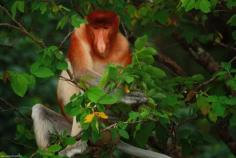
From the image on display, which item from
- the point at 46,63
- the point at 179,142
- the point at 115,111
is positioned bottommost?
the point at 179,142

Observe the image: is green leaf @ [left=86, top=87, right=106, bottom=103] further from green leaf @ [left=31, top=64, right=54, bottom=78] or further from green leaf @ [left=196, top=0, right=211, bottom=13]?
green leaf @ [left=196, top=0, right=211, bottom=13]

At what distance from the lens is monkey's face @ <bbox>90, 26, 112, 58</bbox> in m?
4.93

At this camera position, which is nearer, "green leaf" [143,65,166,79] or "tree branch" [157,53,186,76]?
"green leaf" [143,65,166,79]

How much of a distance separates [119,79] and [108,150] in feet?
2.97

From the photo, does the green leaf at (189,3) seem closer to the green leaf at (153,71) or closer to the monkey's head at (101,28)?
the green leaf at (153,71)

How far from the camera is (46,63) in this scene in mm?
3992

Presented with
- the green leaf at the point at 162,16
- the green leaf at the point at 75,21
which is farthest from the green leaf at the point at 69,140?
the green leaf at the point at 162,16

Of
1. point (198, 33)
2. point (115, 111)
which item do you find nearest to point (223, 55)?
point (198, 33)

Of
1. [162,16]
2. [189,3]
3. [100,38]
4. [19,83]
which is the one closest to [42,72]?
[19,83]

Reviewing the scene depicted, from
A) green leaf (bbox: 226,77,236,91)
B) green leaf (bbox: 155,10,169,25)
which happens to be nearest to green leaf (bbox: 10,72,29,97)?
green leaf (bbox: 226,77,236,91)

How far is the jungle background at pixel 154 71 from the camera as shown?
3.91 m

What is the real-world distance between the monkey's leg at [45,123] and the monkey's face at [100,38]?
603 mm

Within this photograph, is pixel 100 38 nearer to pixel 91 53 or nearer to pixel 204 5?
pixel 91 53

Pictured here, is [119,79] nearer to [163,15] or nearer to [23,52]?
[163,15]
